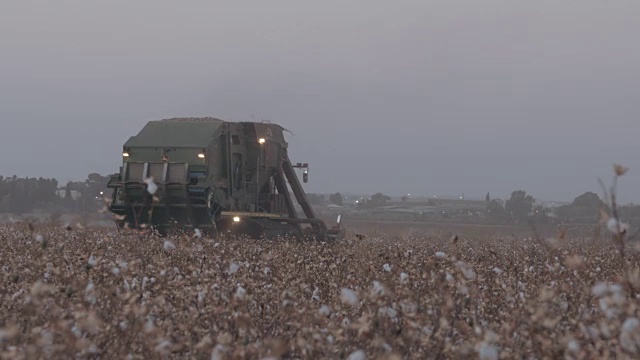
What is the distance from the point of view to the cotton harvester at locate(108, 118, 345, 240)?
1892cm

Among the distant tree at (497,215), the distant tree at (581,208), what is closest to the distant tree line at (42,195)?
the distant tree at (497,215)

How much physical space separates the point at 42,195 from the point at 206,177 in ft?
103

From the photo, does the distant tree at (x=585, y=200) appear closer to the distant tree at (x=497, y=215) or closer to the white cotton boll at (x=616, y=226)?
the distant tree at (x=497, y=215)

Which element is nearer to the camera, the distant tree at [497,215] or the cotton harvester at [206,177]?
the cotton harvester at [206,177]

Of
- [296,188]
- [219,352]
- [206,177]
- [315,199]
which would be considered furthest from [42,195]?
[219,352]

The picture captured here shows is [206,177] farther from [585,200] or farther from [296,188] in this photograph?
[585,200]

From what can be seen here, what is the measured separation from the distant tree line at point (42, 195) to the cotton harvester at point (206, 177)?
2544 cm

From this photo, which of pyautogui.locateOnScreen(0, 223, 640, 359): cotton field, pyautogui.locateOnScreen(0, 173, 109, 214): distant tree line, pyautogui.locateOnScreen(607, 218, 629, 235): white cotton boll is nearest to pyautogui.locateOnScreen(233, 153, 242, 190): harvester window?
pyautogui.locateOnScreen(0, 223, 640, 359): cotton field

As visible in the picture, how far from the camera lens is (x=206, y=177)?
19.0 metres

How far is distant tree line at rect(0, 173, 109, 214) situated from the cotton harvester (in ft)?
83.5

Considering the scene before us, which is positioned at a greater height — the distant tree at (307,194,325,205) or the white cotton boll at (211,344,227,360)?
the distant tree at (307,194,325,205)

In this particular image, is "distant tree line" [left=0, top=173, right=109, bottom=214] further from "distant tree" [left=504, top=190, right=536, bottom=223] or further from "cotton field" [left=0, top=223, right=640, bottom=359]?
"cotton field" [left=0, top=223, right=640, bottom=359]

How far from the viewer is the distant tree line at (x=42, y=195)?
45.8 m

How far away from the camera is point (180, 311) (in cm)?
636
